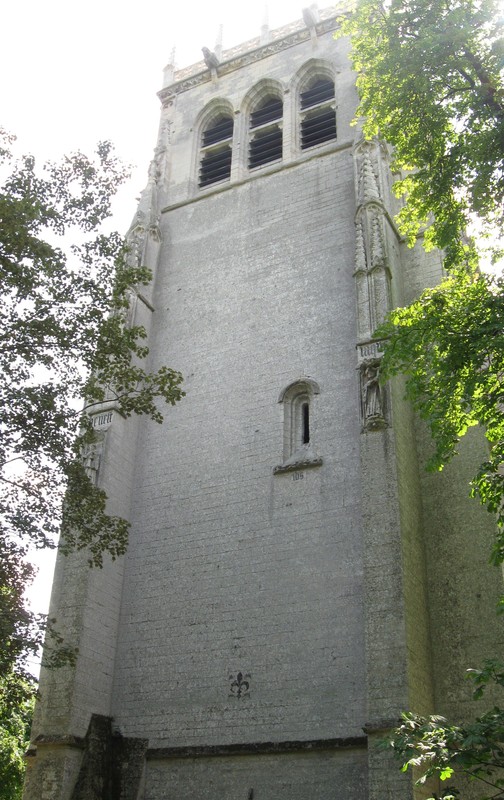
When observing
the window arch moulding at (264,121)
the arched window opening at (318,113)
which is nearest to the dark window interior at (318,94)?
the arched window opening at (318,113)

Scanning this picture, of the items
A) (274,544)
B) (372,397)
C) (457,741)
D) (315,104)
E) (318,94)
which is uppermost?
(318,94)

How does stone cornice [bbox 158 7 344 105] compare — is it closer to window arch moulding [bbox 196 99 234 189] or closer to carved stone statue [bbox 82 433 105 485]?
window arch moulding [bbox 196 99 234 189]

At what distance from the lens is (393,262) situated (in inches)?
681

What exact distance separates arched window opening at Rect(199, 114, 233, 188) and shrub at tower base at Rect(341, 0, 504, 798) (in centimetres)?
1000

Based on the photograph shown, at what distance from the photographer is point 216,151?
22.9 m

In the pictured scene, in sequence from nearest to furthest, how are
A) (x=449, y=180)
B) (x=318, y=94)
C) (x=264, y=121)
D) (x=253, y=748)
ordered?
1. (x=449, y=180)
2. (x=253, y=748)
3. (x=318, y=94)
4. (x=264, y=121)

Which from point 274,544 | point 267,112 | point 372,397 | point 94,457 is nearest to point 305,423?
point 372,397

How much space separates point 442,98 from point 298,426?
6814 millimetres

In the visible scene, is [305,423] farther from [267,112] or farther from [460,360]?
[267,112]

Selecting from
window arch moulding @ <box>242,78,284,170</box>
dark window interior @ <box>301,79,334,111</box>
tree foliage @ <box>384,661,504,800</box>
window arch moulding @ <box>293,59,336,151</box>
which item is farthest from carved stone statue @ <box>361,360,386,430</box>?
dark window interior @ <box>301,79,334,111</box>

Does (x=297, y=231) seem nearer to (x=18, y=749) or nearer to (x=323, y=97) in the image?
(x=323, y=97)

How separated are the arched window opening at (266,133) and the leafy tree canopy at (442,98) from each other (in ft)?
30.4

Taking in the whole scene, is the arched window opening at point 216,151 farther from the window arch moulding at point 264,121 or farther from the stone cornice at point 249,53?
the stone cornice at point 249,53

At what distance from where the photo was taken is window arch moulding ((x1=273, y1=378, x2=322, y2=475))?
15.3 m
